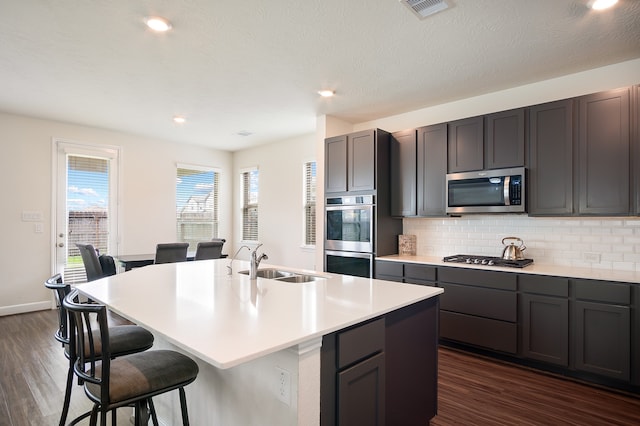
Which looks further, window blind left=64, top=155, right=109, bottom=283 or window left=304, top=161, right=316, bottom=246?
window left=304, top=161, right=316, bottom=246

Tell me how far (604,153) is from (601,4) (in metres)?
1.23

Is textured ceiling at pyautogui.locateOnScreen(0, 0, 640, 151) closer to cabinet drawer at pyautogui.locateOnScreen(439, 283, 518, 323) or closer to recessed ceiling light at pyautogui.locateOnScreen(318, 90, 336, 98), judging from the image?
recessed ceiling light at pyautogui.locateOnScreen(318, 90, 336, 98)

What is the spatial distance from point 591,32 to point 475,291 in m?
2.32

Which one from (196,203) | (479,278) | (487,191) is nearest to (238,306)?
(479,278)

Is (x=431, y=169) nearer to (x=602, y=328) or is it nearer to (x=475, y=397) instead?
(x=602, y=328)

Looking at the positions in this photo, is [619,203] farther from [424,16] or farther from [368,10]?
[368,10]

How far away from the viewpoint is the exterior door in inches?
205

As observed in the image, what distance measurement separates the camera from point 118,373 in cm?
156

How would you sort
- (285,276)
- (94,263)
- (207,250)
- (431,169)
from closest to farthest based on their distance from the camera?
(285,276) < (431,169) < (94,263) < (207,250)

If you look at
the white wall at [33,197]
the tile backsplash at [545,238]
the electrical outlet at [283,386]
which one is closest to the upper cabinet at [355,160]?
the tile backsplash at [545,238]

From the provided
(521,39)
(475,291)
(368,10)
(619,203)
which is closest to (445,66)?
(521,39)

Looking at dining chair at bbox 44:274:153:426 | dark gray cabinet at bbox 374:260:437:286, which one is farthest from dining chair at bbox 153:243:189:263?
dark gray cabinet at bbox 374:260:437:286

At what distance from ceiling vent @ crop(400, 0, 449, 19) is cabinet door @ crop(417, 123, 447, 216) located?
1724 mm

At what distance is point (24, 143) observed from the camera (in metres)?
4.93
